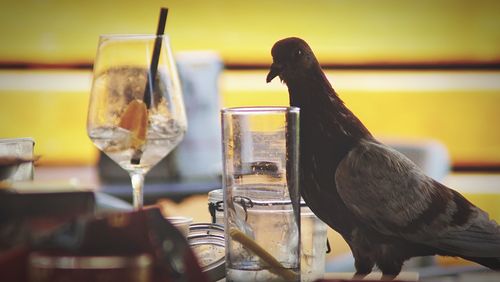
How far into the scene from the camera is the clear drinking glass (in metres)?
0.92

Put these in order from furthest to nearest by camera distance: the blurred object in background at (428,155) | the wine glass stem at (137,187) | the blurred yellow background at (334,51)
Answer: the blurred yellow background at (334,51) → the blurred object in background at (428,155) → the wine glass stem at (137,187)

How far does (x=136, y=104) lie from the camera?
3.24 ft

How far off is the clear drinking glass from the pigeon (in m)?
0.05

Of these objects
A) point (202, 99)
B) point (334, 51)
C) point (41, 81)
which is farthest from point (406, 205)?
point (41, 81)

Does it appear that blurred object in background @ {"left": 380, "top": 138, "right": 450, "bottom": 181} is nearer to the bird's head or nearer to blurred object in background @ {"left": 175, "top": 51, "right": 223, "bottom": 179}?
blurred object in background @ {"left": 175, "top": 51, "right": 223, "bottom": 179}

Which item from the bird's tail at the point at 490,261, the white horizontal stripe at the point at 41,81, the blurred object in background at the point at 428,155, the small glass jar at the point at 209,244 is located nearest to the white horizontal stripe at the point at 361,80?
the white horizontal stripe at the point at 41,81

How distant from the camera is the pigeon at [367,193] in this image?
929 millimetres

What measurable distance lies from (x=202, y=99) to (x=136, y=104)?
2.03 metres

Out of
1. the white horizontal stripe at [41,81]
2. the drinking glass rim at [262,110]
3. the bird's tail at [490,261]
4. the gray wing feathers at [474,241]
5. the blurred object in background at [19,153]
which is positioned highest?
the white horizontal stripe at [41,81]

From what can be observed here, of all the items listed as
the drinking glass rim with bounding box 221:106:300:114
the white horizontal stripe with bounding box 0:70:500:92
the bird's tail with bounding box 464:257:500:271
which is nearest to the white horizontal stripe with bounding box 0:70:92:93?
the white horizontal stripe with bounding box 0:70:500:92

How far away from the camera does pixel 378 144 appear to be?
952 millimetres

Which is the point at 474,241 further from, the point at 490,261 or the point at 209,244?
the point at 209,244

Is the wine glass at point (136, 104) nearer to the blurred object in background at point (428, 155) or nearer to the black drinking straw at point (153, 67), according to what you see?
the black drinking straw at point (153, 67)

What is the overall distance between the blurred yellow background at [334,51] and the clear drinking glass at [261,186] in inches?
66.0
